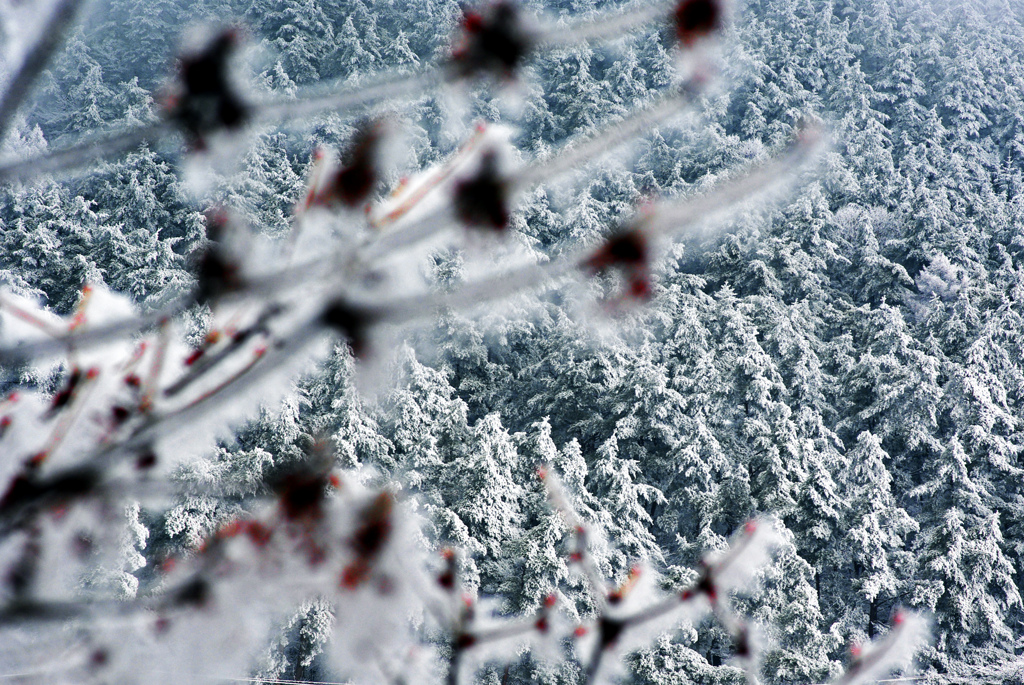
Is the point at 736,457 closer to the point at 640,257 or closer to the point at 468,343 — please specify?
the point at 468,343

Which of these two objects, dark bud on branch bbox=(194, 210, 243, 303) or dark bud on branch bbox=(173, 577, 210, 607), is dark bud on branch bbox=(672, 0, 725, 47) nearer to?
dark bud on branch bbox=(194, 210, 243, 303)

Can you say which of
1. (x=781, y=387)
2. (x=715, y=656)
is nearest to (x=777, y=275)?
(x=781, y=387)

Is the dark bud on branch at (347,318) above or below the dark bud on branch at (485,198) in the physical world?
below

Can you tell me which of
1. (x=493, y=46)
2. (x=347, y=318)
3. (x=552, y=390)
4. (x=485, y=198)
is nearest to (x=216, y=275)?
(x=347, y=318)

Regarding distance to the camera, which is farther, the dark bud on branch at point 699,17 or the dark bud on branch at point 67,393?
the dark bud on branch at point 67,393

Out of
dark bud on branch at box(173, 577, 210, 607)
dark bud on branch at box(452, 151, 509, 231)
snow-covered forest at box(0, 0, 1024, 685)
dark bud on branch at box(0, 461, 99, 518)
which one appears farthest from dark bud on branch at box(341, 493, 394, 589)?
dark bud on branch at box(452, 151, 509, 231)

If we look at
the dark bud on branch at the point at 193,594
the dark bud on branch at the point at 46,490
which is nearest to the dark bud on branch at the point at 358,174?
the dark bud on branch at the point at 46,490

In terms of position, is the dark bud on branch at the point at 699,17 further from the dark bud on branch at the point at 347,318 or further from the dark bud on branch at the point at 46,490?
the dark bud on branch at the point at 46,490
